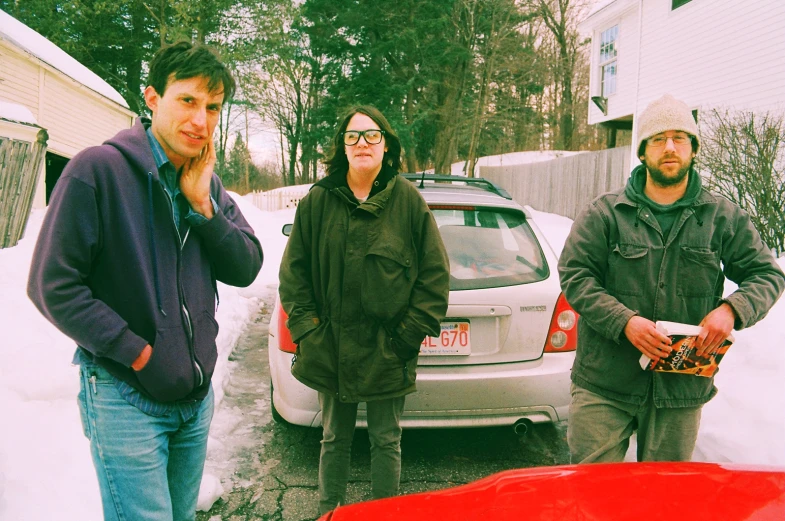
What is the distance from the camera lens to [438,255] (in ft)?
8.64

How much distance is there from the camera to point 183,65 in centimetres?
178

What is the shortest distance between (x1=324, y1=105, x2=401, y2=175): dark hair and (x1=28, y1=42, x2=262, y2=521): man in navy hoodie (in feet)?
2.83

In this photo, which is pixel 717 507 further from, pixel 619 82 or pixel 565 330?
pixel 619 82

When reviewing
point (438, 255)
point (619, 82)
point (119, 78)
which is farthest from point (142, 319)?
point (119, 78)

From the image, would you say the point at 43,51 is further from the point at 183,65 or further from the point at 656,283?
the point at 656,283

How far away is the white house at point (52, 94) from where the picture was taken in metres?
13.3

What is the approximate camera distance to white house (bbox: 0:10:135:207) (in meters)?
13.3

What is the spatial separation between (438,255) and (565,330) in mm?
1191

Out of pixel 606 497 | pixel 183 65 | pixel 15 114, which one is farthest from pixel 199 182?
pixel 15 114

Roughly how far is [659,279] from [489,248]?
4.27 feet

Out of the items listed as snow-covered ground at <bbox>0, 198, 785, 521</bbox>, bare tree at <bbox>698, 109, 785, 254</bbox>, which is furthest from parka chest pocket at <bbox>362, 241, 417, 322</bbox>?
bare tree at <bbox>698, 109, 785, 254</bbox>

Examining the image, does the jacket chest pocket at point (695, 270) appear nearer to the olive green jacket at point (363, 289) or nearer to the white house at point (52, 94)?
the olive green jacket at point (363, 289)

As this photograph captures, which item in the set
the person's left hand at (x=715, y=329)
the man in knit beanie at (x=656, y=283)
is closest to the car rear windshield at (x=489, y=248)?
the man in knit beanie at (x=656, y=283)

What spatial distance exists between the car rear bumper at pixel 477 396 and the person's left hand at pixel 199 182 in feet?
5.52
